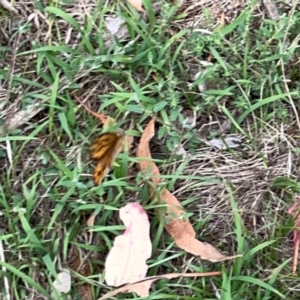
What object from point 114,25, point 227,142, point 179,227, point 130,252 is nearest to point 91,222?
point 130,252

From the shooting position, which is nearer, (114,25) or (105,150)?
(105,150)

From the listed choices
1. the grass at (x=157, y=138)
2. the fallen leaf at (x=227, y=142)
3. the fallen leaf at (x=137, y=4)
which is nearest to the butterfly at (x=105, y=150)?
the grass at (x=157, y=138)

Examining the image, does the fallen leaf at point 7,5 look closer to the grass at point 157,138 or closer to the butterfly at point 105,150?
the grass at point 157,138

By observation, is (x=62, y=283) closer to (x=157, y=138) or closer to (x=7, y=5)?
(x=157, y=138)

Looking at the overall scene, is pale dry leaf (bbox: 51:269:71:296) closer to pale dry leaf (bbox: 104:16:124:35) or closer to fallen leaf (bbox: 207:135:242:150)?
fallen leaf (bbox: 207:135:242:150)

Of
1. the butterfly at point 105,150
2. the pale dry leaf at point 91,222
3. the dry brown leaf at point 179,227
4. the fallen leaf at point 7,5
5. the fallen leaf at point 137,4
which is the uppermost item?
the fallen leaf at point 7,5

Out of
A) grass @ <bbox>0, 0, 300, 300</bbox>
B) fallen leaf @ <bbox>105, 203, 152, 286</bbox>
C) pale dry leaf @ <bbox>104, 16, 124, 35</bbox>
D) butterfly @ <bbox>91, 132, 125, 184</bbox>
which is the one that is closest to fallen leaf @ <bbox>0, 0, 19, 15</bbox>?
grass @ <bbox>0, 0, 300, 300</bbox>

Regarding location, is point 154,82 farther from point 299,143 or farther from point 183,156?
point 299,143

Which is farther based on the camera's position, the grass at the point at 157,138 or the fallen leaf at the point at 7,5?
the fallen leaf at the point at 7,5
